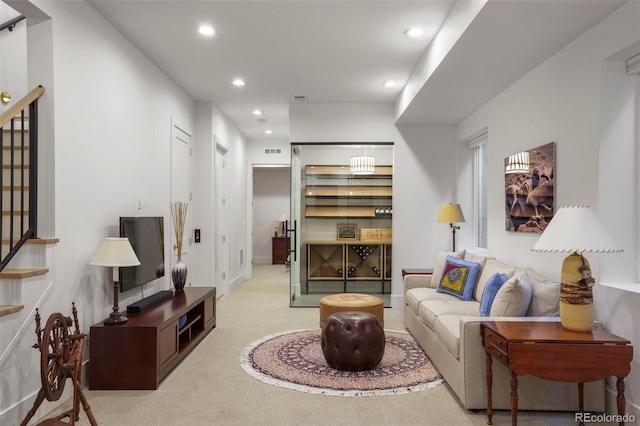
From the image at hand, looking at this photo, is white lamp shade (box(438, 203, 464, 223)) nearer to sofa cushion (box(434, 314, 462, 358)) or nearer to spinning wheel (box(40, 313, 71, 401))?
sofa cushion (box(434, 314, 462, 358))

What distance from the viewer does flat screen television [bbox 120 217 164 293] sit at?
3.63 m

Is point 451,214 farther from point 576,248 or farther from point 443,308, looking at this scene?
point 576,248

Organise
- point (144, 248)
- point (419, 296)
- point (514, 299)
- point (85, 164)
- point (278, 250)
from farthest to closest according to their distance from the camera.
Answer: point (278, 250) < point (419, 296) < point (144, 248) < point (85, 164) < point (514, 299)

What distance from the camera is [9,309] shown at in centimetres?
238

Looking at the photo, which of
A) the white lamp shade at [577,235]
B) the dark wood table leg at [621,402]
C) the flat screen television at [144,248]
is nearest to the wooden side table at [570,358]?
the dark wood table leg at [621,402]

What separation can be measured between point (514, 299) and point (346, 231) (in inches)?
126

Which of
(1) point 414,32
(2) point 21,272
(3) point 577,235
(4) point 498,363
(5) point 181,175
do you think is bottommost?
(4) point 498,363

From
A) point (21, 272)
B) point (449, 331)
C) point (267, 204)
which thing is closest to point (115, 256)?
point (21, 272)

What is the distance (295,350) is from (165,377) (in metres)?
1.17

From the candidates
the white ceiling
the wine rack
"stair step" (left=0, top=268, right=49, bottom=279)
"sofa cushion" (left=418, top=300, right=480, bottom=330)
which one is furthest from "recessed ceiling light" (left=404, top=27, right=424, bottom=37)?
"stair step" (left=0, top=268, right=49, bottom=279)

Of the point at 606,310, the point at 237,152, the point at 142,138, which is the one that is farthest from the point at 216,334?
the point at 237,152

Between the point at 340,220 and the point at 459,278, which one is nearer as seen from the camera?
the point at 459,278

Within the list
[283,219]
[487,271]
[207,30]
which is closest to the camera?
[207,30]

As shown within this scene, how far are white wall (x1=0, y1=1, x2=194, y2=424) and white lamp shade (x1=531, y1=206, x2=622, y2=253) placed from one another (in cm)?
305
